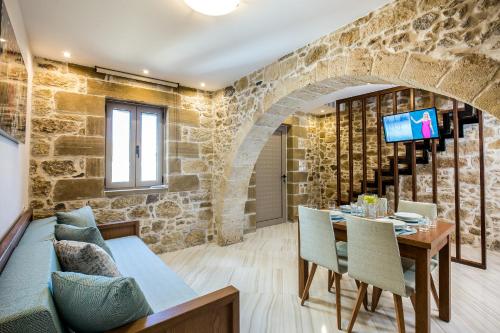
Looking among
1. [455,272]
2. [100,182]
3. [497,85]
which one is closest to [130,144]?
[100,182]

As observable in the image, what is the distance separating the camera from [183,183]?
378 centimetres

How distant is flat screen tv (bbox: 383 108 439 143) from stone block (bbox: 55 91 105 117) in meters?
3.88

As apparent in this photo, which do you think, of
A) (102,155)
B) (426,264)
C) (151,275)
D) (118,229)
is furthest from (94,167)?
(426,264)

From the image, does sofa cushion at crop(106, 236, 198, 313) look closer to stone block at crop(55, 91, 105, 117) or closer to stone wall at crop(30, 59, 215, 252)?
stone wall at crop(30, 59, 215, 252)

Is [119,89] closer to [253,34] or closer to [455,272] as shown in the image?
[253,34]

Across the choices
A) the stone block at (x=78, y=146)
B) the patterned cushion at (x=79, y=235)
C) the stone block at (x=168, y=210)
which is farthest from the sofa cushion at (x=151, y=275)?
the stone block at (x=78, y=146)

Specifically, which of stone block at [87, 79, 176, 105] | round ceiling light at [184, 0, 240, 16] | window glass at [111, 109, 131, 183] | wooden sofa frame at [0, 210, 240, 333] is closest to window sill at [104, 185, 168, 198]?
window glass at [111, 109, 131, 183]

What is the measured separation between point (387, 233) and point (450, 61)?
120cm

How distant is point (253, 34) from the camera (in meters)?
A: 2.37

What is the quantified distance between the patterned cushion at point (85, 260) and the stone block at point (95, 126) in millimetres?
2121

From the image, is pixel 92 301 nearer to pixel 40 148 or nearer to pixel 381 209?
pixel 381 209

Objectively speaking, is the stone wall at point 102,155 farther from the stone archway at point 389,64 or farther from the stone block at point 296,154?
the stone block at point 296,154

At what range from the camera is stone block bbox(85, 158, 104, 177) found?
307 cm

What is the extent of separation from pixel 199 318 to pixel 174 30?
2.34 metres
